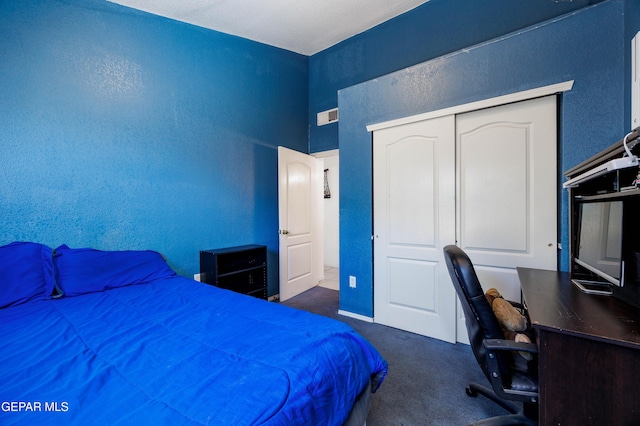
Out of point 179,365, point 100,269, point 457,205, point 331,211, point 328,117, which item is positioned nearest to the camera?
point 179,365

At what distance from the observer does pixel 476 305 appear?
1.28 meters

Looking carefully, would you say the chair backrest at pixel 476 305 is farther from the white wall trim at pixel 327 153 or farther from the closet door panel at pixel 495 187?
the white wall trim at pixel 327 153

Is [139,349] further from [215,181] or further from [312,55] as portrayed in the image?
[312,55]

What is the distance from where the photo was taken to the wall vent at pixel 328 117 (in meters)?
4.00

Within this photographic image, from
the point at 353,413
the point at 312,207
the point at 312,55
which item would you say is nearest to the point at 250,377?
the point at 353,413

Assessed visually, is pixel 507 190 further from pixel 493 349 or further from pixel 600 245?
pixel 493 349

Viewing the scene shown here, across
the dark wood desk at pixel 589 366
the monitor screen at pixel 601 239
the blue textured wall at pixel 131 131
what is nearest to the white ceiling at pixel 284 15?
the blue textured wall at pixel 131 131

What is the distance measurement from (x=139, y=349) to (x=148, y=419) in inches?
18.9

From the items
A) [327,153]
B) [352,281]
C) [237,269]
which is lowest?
[352,281]

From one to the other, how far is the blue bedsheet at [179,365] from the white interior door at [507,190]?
1.63 metres

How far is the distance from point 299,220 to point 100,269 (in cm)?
235

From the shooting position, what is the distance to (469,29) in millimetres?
2924

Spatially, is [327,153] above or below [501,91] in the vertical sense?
below
